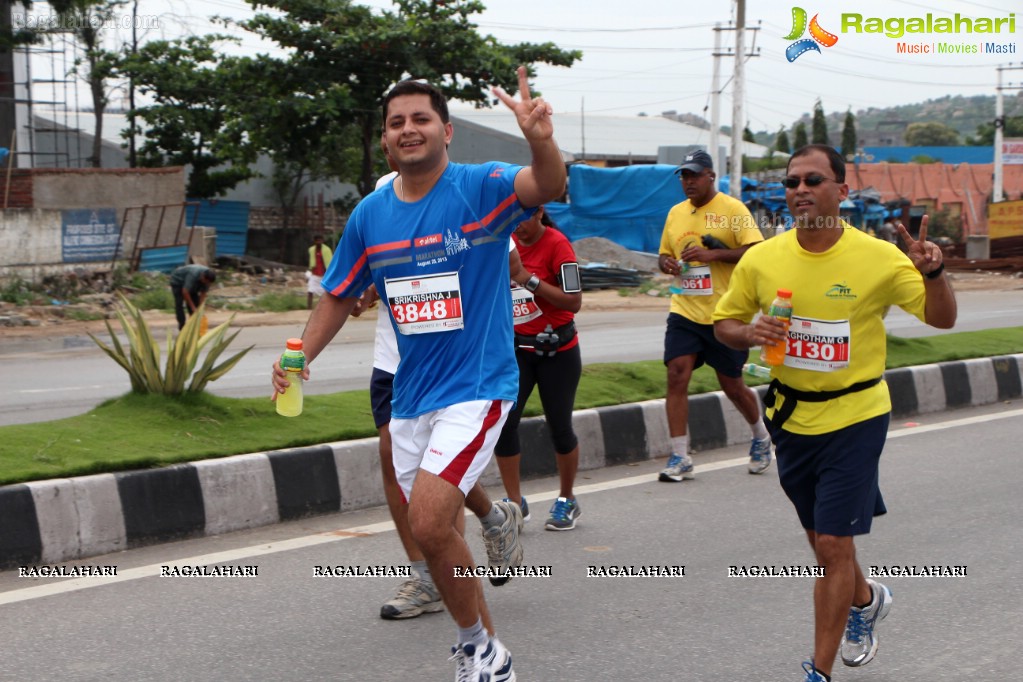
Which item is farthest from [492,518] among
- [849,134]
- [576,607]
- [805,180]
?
[849,134]

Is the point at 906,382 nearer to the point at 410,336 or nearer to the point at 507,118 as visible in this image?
the point at 410,336

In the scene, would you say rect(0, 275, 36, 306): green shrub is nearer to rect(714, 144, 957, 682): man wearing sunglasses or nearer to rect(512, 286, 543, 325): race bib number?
rect(512, 286, 543, 325): race bib number

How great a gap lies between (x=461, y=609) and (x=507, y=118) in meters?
53.7

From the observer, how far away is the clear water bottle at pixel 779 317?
13.4 ft

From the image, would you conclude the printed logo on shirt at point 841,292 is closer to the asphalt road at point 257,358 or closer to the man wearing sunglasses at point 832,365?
the man wearing sunglasses at point 832,365

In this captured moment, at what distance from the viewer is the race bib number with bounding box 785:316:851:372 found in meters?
4.11

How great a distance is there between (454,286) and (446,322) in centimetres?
12

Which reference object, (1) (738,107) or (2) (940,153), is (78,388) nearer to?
(1) (738,107)

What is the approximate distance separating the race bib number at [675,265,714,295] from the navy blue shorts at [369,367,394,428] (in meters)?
2.98

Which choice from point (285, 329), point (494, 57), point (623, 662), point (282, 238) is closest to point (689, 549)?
point (623, 662)

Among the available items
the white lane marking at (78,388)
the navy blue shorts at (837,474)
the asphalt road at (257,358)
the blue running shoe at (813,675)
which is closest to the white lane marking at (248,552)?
the navy blue shorts at (837,474)

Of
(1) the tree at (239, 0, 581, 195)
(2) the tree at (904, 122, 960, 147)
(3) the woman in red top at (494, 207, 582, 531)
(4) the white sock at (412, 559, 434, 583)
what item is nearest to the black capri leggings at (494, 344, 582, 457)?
(3) the woman in red top at (494, 207, 582, 531)

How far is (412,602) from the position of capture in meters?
4.98

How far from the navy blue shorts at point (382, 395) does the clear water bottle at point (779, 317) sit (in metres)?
1.61
